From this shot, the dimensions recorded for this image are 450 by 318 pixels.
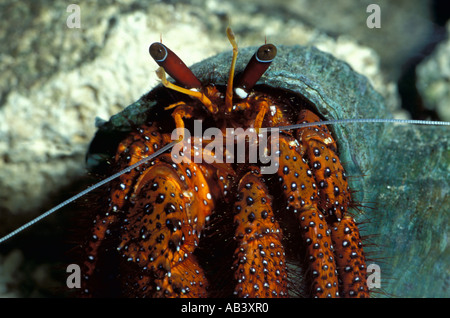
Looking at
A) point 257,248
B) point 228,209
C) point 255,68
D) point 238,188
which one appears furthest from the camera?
point 228,209

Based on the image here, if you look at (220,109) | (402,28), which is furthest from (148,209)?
(402,28)

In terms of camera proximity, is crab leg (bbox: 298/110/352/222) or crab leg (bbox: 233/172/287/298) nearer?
crab leg (bbox: 233/172/287/298)

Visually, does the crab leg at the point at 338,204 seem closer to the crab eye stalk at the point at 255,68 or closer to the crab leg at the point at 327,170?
the crab leg at the point at 327,170

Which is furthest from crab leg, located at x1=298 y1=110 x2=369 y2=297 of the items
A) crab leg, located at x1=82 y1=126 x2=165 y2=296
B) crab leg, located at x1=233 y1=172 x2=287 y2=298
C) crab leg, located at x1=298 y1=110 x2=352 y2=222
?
crab leg, located at x1=82 y1=126 x2=165 y2=296

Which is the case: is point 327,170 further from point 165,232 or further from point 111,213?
point 111,213

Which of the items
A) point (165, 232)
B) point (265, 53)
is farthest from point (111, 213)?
point (265, 53)

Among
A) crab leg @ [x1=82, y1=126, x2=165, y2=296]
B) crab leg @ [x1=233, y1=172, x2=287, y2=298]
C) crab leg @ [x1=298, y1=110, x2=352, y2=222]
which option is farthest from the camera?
crab leg @ [x1=82, y1=126, x2=165, y2=296]

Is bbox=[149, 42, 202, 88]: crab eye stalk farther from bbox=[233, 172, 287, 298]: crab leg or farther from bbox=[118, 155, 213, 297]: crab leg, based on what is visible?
bbox=[233, 172, 287, 298]: crab leg

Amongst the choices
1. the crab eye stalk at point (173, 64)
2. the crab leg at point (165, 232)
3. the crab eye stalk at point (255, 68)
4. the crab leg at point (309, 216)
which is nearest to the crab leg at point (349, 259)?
the crab leg at point (309, 216)
